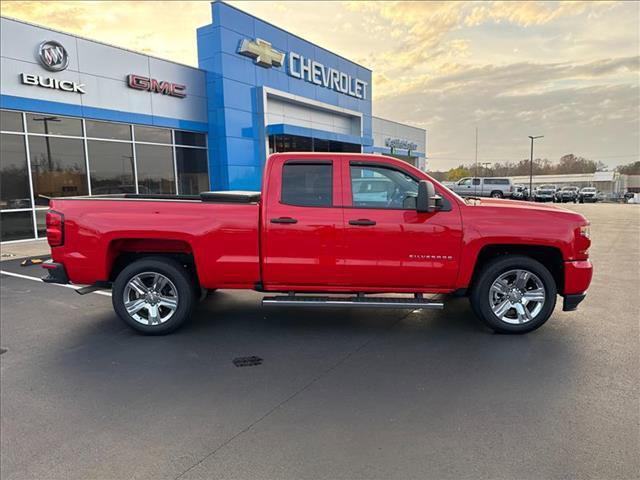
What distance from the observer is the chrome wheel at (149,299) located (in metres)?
5.14

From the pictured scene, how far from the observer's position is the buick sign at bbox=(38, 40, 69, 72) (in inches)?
503

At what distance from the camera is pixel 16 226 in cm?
1291

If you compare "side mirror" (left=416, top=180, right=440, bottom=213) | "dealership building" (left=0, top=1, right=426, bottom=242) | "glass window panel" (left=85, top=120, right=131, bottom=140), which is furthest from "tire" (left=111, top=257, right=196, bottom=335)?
A: "glass window panel" (left=85, top=120, right=131, bottom=140)

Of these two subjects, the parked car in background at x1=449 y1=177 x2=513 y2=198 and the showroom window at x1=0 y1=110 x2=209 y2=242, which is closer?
the showroom window at x1=0 y1=110 x2=209 y2=242

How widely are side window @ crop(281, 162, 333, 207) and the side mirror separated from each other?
98cm

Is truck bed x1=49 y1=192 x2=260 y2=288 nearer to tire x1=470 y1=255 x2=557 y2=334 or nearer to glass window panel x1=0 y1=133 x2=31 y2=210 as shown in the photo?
tire x1=470 y1=255 x2=557 y2=334

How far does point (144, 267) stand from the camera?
5.12m

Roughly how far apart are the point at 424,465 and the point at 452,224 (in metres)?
2.79

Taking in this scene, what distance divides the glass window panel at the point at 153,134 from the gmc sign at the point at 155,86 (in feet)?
4.43

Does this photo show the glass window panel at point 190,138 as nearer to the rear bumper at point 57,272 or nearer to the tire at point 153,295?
the rear bumper at point 57,272

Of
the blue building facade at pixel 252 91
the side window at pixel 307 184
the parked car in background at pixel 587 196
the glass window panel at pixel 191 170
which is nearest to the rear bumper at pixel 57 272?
the side window at pixel 307 184

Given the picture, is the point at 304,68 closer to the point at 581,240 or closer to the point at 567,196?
the point at 581,240

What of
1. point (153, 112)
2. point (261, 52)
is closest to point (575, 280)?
point (153, 112)

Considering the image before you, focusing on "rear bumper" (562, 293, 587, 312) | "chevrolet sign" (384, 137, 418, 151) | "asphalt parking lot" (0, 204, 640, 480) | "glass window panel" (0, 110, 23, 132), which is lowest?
"asphalt parking lot" (0, 204, 640, 480)
